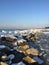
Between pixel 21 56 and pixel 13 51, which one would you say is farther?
pixel 13 51

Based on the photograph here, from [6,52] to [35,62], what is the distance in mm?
1146

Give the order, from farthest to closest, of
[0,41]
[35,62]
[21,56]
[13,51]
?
[0,41] < [13,51] < [21,56] < [35,62]

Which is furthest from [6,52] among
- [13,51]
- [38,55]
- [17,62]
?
[38,55]

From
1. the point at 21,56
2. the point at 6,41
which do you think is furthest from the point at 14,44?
the point at 21,56

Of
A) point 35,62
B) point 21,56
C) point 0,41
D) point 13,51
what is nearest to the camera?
point 35,62

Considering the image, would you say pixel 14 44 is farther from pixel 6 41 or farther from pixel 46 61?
pixel 46 61

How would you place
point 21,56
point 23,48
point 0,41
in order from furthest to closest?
point 0,41 → point 23,48 → point 21,56

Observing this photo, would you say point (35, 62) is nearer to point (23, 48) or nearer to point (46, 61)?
point (46, 61)

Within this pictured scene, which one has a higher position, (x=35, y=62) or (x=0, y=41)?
(x=0, y=41)

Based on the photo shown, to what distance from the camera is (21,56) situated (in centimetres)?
522

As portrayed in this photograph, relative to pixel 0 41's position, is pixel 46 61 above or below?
below

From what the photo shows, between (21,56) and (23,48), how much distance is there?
97cm

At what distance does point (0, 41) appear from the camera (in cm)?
687

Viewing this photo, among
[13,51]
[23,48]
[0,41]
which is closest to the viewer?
[13,51]
